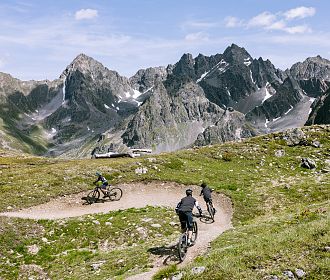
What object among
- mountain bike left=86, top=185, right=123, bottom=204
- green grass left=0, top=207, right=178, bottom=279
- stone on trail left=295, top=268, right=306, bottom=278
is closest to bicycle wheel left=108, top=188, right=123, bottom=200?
mountain bike left=86, top=185, right=123, bottom=204

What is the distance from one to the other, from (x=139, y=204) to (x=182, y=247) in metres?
18.5

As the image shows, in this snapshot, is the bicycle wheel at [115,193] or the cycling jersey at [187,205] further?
the bicycle wheel at [115,193]

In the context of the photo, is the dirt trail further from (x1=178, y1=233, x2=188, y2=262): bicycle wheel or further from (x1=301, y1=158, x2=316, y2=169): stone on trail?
(x1=301, y1=158, x2=316, y2=169): stone on trail

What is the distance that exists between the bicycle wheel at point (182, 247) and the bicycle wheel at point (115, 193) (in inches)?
847

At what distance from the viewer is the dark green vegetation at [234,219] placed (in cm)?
1739

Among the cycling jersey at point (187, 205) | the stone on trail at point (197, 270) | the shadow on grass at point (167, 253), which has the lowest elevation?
the shadow on grass at point (167, 253)

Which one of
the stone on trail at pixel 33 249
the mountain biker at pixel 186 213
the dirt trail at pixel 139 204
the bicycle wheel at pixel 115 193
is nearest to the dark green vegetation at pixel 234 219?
the stone on trail at pixel 33 249

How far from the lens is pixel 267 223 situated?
26.8 metres

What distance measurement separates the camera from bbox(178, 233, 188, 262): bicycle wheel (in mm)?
20953

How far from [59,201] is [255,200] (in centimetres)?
2151

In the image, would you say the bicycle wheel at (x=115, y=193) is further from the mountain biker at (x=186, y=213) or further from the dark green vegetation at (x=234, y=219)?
the mountain biker at (x=186, y=213)

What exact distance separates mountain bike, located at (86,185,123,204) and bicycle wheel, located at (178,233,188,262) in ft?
69.6

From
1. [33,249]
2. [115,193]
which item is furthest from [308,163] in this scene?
[33,249]

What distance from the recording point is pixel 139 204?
39.7m
